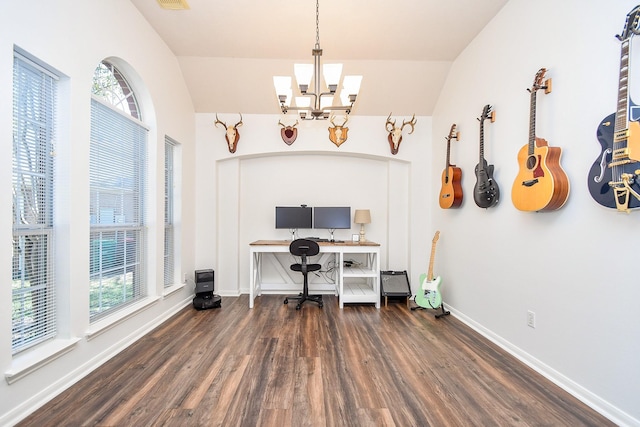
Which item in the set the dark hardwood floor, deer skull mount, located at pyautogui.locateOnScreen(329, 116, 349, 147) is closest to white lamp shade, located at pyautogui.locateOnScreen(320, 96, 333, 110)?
deer skull mount, located at pyautogui.locateOnScreen(329, 116, 349, 147)

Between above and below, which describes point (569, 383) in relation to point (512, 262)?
below

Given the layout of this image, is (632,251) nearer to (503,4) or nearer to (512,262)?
(512,262)

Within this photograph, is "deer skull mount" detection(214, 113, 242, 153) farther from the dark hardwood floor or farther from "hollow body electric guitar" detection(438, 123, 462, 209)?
"hollow body electric guitar" detection(438, 123, 462, 209)

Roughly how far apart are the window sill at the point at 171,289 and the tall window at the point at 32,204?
1.24 metres

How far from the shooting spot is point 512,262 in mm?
2447

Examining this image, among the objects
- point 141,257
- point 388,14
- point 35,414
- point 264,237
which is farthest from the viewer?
point 264,237

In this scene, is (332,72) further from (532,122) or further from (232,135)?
(232,135)

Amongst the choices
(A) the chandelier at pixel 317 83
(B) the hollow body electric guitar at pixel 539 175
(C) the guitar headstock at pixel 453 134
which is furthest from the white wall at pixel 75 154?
(C) the guitar headstock at pixel 453 134

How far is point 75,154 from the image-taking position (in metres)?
1.98

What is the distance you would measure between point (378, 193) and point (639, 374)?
129 inches

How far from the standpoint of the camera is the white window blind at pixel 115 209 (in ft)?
7.44

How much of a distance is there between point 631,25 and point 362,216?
116 inches

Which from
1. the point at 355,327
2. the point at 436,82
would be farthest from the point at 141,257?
the point at 436,82

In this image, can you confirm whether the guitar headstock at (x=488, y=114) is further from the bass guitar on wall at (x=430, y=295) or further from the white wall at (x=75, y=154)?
the white wall at (x=75, y=154)
